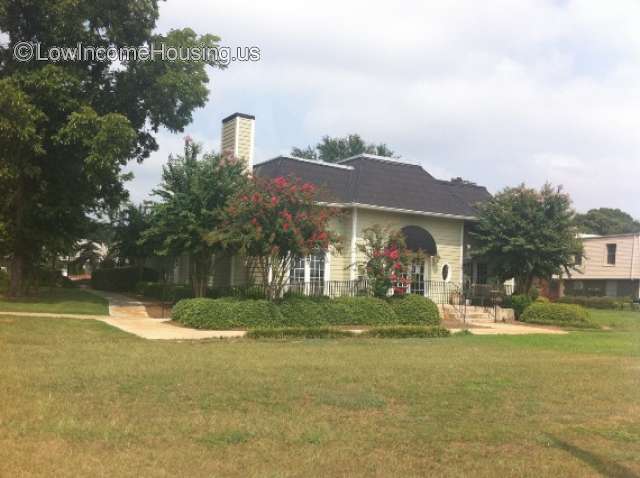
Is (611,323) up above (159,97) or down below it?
below

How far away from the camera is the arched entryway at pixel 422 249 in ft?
83.9

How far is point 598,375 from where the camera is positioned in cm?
1107

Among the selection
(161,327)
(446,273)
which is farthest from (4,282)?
(446,273)

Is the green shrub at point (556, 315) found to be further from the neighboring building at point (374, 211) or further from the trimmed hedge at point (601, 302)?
the trimmed hedge at point (601, 302)

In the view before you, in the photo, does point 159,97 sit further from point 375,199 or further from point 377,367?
point 377,367

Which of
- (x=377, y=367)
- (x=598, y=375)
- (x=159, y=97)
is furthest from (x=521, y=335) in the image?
(x=159, y=97)

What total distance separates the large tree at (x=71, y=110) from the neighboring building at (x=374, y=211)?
138 inches

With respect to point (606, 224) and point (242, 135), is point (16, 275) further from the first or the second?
point (606, 224)

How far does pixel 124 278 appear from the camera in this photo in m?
38.4

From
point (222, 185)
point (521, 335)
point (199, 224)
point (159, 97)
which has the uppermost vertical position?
point (159, 97)

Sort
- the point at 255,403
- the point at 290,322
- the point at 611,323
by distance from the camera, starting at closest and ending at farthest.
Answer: the point at 255,403
the point at 290,322
the point at 611,323

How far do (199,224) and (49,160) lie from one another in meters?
6.60

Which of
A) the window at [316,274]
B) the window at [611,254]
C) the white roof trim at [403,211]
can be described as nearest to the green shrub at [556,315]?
the white roof trim at [403,211]

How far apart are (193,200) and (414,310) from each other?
7966 millimetres
